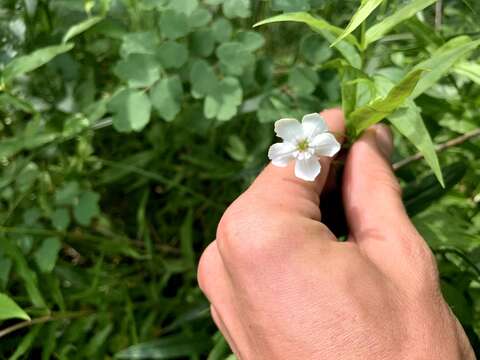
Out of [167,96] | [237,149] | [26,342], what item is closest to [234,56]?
[167,96]

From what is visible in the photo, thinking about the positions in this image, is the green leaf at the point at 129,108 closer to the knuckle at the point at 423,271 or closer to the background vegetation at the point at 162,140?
the background vegetation at the point at 162,140

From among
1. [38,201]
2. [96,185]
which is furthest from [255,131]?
[38,201]

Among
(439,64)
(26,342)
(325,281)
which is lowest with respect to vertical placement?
(26,342)

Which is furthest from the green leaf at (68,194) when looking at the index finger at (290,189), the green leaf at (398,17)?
the green leaf at (398,17)

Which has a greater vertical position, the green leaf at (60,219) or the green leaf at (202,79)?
the green leaf at (202,79)

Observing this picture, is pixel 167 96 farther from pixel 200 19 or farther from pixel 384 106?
pixel 384 106

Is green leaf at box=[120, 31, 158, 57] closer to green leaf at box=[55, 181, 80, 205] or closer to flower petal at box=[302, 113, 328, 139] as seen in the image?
green leaf at box=[55, 181, 80, 205]

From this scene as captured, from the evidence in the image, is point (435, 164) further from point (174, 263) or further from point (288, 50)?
point (288, 50)
